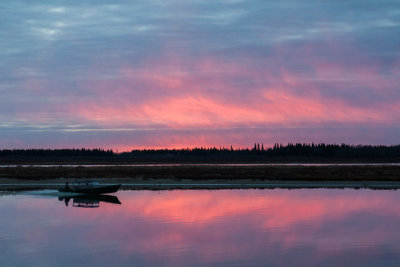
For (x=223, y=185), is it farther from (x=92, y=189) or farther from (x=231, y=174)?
(x=231, y=174)

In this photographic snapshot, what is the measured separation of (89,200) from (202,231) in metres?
22.6

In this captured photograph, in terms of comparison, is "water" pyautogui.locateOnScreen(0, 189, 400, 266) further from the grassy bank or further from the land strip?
the land strip

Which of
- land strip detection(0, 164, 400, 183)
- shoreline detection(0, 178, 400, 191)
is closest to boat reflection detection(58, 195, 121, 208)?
shoreline detection(0, 178, 400, 191)

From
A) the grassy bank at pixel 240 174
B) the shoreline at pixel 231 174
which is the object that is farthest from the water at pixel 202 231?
the shoreline at pixel 231 174

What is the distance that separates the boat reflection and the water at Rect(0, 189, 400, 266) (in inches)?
5.9

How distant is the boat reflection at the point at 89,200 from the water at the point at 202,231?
15 centimetres

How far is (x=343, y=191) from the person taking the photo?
57.8 metres

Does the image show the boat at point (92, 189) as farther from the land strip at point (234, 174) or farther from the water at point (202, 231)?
the land strip at point (234, 174)

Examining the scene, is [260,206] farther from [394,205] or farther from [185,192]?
[185,192]

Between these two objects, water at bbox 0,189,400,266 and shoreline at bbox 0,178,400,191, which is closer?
water at bbox 0,189,400,266

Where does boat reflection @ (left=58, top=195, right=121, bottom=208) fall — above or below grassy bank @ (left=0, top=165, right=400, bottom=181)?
below

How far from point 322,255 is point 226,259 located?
14.1 ft

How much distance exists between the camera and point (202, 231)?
31.0 meters

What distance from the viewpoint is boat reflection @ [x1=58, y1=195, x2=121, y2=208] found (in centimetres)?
4653
